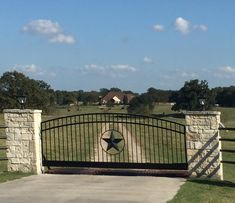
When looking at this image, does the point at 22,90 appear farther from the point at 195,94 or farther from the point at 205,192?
the point at 205,192

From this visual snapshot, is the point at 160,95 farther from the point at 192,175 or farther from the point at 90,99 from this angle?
the point at 192,175

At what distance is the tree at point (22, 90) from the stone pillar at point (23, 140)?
52380 millimetres

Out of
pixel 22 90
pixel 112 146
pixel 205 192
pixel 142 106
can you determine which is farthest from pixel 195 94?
pixel 22 90

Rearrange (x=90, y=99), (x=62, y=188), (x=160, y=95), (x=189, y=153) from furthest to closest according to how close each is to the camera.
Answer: (x=90, y=99)
(x=160, y=95)
(x=189, y=153)
(x=62, y=188)

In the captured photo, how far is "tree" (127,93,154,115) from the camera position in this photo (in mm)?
61312

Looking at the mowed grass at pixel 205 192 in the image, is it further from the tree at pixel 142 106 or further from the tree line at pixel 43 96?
the tree at pixel 142 106

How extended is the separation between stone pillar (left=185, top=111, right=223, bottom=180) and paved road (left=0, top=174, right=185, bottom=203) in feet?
1.95

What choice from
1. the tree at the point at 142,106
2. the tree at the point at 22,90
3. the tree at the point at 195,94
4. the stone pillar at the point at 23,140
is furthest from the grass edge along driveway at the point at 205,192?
the tree at the point at 22,90

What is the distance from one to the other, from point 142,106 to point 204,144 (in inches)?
2029

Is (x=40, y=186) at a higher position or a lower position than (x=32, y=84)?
lower

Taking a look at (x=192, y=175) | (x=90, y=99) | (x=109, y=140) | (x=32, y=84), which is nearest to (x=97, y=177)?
(x=109, y=140)

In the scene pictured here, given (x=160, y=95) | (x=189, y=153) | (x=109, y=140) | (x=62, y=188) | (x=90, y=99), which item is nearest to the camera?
(x=62, y=188)

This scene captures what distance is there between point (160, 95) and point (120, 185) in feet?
237

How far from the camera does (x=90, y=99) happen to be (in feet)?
317
